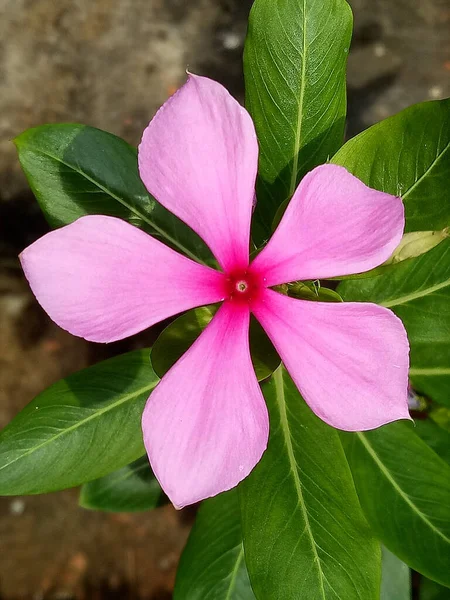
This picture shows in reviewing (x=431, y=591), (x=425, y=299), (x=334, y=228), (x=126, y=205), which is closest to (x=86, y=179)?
(x=126, y=205)

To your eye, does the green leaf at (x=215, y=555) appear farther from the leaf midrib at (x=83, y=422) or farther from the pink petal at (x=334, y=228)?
the pink petal at (x=334, y=228)

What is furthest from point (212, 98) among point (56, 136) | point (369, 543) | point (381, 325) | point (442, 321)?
point (369, 543)

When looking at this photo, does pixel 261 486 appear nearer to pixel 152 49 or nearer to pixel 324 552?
pixel 324 552

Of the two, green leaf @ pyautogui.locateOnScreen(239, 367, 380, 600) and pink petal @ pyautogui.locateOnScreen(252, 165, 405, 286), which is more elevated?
pink petal @ pyautogui.locateOnScreen(252, 165, 405, 286)

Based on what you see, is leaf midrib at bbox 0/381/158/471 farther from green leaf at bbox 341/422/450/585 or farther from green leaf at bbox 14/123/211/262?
green leaf at bbox 341/422/450/585

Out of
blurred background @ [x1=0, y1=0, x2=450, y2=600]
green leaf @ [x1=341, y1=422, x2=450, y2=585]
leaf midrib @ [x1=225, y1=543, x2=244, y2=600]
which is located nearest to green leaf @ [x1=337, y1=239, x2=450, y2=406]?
green leaf @ [x1=341, y1=422, x2=450, y2=585]

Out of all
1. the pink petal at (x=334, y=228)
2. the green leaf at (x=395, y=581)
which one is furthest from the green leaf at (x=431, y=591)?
the pink petal at (x=334, y=228)
